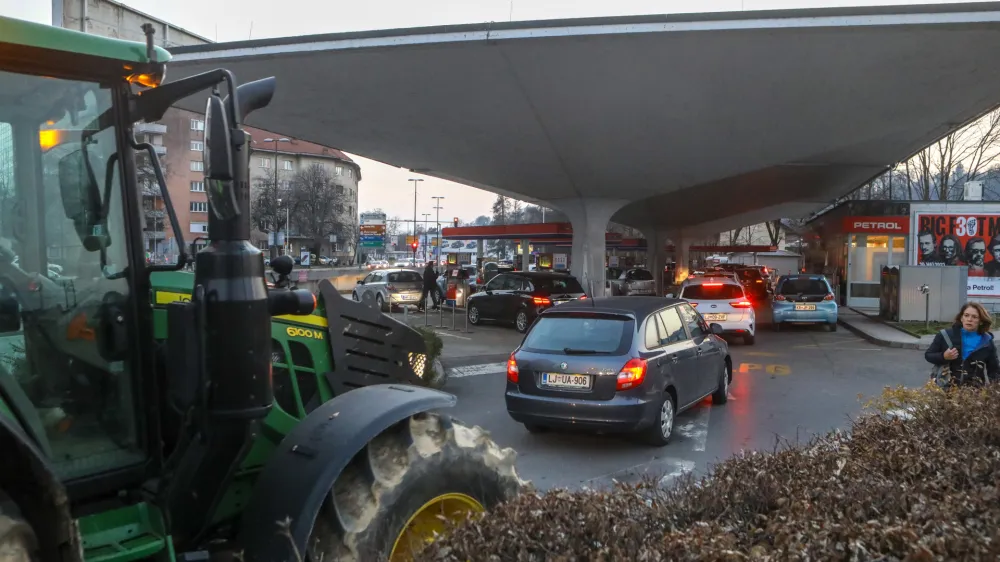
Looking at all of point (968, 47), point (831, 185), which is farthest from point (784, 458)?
point (831, 185)

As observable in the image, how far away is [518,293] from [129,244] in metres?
18.3

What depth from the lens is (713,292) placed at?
18.6m

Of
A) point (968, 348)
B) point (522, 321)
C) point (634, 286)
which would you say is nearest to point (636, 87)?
point (522, 321)

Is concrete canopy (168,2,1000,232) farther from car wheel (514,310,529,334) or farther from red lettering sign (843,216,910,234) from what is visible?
car wheel (514,310,529,334)

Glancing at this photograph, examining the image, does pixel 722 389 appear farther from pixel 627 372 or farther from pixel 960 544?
pixel 960 544

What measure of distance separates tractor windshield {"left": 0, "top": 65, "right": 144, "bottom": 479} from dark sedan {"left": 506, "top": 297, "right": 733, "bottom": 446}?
5.66 meters

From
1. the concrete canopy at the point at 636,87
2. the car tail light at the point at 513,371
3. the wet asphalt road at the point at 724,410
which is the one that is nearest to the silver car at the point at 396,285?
the concrete canopy at the point at 636,87

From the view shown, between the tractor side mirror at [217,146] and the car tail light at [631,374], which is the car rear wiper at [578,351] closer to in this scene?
the car tail light at [631,374]

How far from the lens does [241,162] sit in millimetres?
2701

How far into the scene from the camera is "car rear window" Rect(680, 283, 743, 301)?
18531 mm

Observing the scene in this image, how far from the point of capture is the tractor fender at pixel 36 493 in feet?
7.33

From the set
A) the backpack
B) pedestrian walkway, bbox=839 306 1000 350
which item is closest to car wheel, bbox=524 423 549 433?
the backpack

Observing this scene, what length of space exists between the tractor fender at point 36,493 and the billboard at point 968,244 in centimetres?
3184

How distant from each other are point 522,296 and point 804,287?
8293 mm
